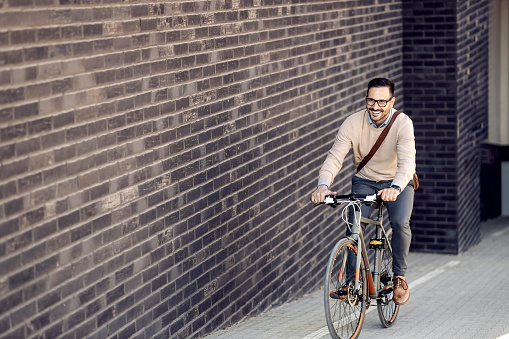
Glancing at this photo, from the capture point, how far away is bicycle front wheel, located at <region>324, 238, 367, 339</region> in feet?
20.3

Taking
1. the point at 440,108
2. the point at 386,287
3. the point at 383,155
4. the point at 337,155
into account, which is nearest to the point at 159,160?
the point at 337,155

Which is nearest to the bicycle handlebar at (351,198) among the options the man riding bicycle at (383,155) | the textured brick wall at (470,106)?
the man riding bicycle at (383,155)

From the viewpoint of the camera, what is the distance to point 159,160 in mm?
5879

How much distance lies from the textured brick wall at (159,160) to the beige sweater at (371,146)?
0.83 m

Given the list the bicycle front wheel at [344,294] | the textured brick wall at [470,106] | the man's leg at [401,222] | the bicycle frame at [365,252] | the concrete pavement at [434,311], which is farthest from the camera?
the textured brick wall at [470,106]

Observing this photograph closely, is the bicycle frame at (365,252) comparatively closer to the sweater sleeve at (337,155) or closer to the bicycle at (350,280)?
the bicycle at (350,280)

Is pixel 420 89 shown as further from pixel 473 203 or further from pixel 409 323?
pixel 409 323

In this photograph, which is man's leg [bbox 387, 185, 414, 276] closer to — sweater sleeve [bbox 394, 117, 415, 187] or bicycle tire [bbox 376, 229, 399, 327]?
bicycle tire [bbox 376, 229, 399, 327]

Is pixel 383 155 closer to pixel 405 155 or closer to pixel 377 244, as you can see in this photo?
pixel 405 155

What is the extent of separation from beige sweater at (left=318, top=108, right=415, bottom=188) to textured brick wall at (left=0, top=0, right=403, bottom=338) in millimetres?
832

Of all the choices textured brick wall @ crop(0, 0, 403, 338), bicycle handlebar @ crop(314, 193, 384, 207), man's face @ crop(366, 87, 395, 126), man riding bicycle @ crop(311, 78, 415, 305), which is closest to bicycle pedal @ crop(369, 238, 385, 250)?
man riding bicycle @ crop(311, 78, 415, 305)

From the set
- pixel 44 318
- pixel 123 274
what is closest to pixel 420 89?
pixel 123 274

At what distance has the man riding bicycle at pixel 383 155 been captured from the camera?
6.61 metres

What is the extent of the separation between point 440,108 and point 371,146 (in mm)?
5779
